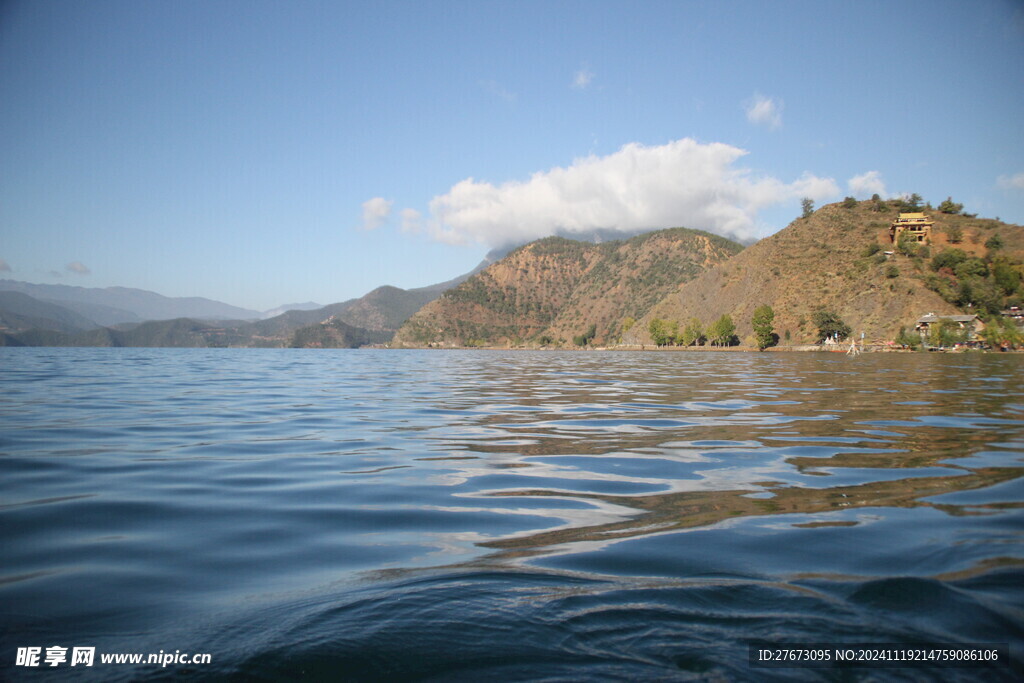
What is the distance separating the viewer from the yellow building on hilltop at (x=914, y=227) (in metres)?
130

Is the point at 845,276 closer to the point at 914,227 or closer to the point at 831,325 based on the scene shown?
the point at 831,325

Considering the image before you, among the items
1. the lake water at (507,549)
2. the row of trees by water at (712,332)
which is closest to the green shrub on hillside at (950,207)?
the row of trees by water at (712,332)

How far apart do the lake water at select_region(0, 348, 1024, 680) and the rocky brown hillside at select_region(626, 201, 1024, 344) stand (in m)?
117

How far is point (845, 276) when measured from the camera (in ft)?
406

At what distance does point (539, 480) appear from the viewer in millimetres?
8375

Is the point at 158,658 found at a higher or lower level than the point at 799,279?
lower

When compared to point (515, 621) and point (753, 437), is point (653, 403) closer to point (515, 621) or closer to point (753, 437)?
point (753, 437)

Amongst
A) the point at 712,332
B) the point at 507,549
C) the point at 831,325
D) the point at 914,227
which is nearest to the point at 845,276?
the point at 831,325

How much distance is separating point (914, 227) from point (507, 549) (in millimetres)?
158939

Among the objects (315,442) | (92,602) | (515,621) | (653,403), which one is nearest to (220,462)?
(315,442)

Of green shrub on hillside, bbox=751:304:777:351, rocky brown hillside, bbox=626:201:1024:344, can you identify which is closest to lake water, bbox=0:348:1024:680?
green shrub on hillside, bbox=751:304:777:351

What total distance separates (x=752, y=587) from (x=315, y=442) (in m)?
9.59

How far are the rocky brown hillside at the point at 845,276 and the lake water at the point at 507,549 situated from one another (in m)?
117

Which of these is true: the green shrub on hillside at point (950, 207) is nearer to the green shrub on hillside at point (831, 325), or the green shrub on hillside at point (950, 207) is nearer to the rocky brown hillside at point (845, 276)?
the rocky brown hillside at point (845, 276)
